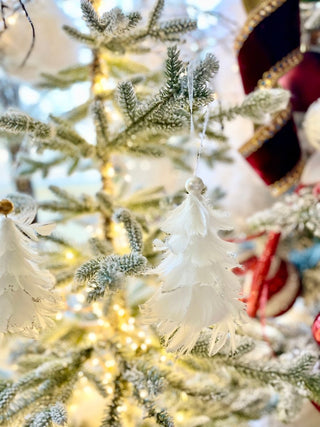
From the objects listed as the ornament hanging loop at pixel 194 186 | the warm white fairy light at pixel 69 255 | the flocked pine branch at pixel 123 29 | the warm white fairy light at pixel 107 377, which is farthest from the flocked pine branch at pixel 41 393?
the flocked pine branch at pixel 123 29

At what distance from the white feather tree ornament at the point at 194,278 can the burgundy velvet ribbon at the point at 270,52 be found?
0.41 m

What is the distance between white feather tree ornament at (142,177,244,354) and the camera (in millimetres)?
392

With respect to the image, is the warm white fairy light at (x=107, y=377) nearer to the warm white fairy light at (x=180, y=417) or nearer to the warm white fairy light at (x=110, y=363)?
the warm white fairy light at (x=110, y=363)

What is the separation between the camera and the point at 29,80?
3.03 feet

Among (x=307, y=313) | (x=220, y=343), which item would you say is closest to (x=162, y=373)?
(x=220, y=343)

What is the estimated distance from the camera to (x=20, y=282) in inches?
16.8

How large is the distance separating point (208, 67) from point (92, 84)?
321 millimetres

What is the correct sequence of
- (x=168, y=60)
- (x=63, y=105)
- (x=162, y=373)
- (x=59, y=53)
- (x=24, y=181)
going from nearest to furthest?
1. (x=168, y=60)
2. (x=162, y=373)
3. (x=59, y=53)
4. (x=24, y=181)
5. (x=63, y=105)

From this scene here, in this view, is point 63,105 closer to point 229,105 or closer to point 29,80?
point 29,80

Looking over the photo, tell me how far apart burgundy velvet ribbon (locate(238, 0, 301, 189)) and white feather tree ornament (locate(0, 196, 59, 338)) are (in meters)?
0.48

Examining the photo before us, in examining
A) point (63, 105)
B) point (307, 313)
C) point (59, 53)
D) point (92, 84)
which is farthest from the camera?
point (63, 105)

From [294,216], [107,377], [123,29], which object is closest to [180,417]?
[107,377]

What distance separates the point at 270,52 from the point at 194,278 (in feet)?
1.70

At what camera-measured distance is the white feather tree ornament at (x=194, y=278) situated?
392 millimetres
